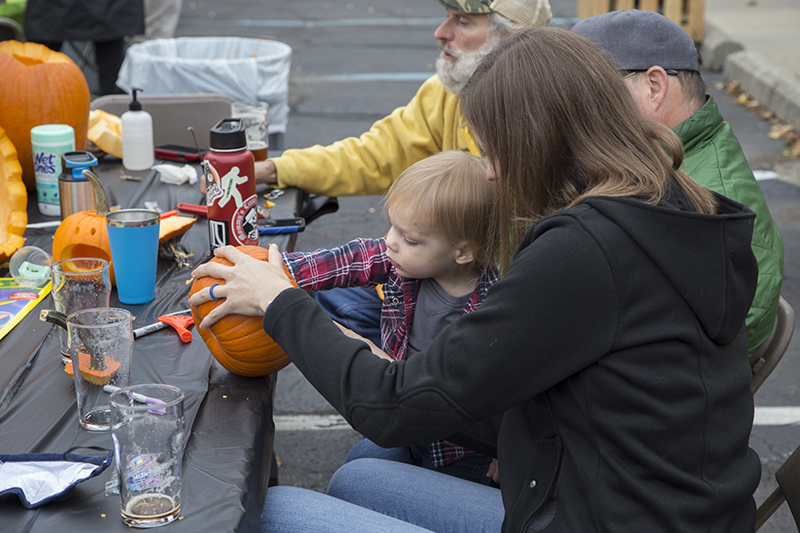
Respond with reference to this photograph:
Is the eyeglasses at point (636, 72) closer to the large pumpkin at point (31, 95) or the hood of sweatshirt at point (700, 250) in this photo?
the hood of sweatshirt at point (700, 250)

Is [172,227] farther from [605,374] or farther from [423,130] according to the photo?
[605,374]

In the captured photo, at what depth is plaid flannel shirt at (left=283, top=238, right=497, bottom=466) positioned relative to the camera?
207 centimetres

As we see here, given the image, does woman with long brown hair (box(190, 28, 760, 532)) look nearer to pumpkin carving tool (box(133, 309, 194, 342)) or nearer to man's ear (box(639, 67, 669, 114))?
pumpkin carving tool (box(133, 309, 194, 342))

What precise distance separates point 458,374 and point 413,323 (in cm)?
76

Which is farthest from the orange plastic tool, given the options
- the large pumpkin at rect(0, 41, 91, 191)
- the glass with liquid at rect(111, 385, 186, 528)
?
the large pumpkin at rect(0, 41, 91, 191)

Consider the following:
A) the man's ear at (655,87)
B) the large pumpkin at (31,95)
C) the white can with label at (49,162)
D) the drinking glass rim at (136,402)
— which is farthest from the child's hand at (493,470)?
the large pumpkin at (31,95)

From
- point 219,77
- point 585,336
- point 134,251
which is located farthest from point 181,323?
point 219,77

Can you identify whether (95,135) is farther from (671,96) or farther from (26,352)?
(671,96)

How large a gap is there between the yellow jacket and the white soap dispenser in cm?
54

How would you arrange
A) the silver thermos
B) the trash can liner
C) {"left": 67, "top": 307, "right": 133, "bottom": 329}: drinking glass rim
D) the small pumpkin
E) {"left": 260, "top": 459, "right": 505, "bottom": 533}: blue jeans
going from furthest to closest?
the trash can liner, the silver thermos, the small pumpkin, {"left": 260, "top": 459, "right": 505, "bottom": 533}: blue jeans, {"left": 67, "top": 307, "right": 133, "bottom": 329}: drinking glass rim

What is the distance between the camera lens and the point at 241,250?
1840 mm

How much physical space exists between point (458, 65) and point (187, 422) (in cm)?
191

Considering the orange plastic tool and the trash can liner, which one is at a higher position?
the orange plastic tool

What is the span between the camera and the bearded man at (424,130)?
2996 mm
